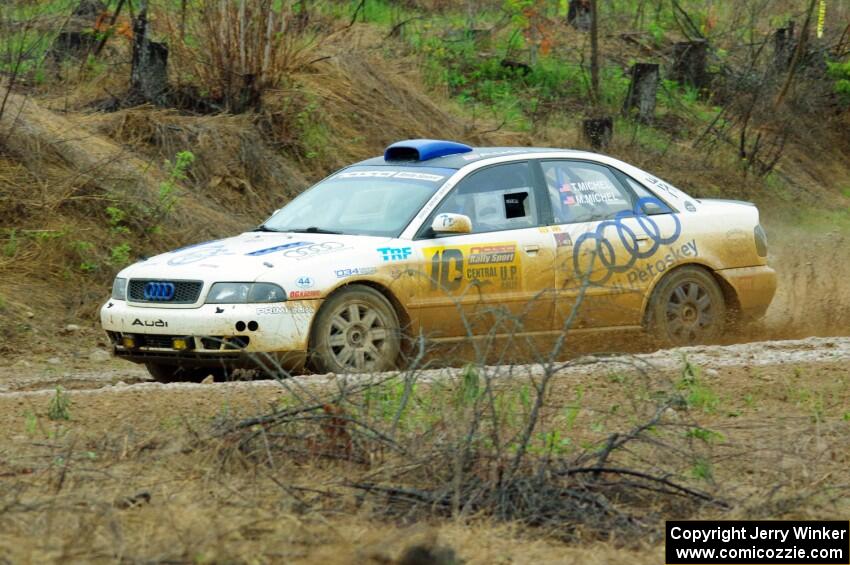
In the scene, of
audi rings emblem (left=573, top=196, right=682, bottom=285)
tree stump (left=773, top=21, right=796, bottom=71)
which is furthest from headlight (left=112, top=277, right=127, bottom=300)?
tree stump (left=773, top=21, right=796, bottom=71)

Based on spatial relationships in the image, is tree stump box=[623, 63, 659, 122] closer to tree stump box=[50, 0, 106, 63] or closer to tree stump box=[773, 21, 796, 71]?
tree stump box=[773, 21, 796, 71]

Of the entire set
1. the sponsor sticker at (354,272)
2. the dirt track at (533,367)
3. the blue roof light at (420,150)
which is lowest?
the dirt track at (533,367)

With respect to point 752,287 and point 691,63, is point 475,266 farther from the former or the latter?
point 691,63

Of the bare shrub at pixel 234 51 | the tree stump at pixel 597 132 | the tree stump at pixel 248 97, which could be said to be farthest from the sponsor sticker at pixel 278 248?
the tree stump at pixel 597 132

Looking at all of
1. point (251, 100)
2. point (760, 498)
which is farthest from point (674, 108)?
point (760, 498)

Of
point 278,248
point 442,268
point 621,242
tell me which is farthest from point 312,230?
point 621,242

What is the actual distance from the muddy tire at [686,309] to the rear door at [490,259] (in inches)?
37.7

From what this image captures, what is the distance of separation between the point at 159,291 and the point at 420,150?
2164 mm

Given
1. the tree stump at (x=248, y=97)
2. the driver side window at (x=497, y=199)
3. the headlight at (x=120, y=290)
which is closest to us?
the headlight at (x=120, y=290)

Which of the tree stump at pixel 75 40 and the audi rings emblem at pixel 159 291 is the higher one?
the tree stump at pixel 75 40

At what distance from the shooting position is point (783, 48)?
21047 millimetres

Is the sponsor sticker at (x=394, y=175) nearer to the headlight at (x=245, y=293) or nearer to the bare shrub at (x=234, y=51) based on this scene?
the headlight at (x=245, y=293)

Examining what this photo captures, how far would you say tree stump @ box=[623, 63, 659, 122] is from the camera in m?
18.8

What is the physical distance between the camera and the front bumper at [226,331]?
7879mm
